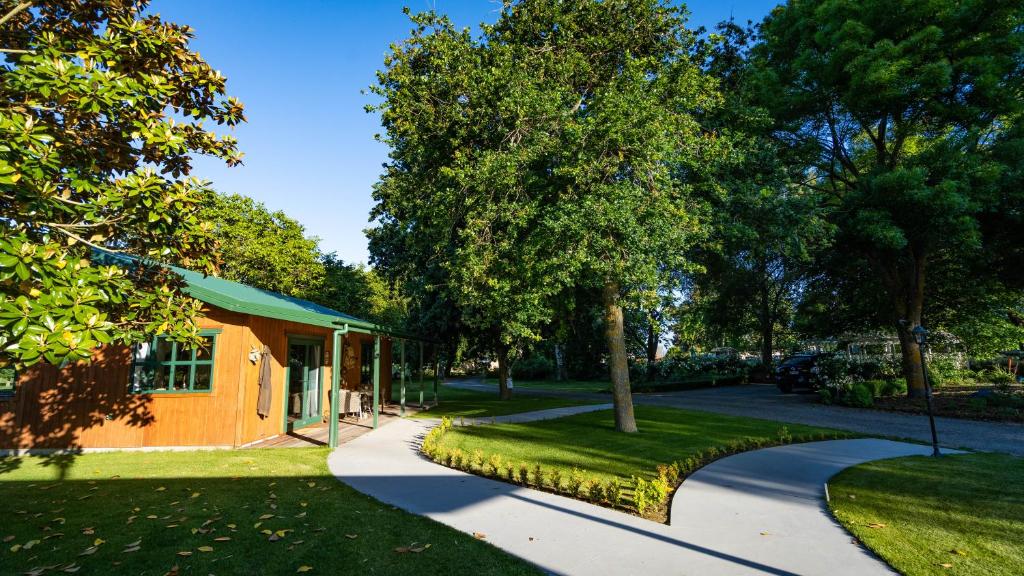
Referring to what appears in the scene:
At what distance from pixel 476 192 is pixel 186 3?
248 inches

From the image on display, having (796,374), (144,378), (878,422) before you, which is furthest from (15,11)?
(796,374)

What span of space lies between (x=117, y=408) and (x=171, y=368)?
1269 millimetres

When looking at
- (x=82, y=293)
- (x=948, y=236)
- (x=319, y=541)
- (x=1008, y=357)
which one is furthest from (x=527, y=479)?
(x=1008, y=357)

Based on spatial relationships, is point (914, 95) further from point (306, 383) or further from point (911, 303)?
point (306, 383)

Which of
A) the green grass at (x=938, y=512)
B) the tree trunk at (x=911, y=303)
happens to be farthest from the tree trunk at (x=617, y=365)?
the tree trunk at (x=911, y=303)

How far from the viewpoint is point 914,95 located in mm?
15016

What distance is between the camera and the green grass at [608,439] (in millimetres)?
8734

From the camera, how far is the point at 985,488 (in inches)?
264

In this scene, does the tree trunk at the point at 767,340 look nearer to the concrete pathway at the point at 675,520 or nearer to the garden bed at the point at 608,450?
the garden bed at the point at 608,450

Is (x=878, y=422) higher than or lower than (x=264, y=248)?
lower

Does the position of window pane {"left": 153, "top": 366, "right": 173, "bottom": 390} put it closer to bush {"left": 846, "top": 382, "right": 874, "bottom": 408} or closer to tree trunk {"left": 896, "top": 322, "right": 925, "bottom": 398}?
bush {"left": 846, "top": 382, "right": 874, "bottom": 408}

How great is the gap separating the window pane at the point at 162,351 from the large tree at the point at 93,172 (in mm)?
4520

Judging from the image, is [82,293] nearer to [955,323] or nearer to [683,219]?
[683,219]

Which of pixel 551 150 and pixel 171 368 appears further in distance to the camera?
pixel 551 150
